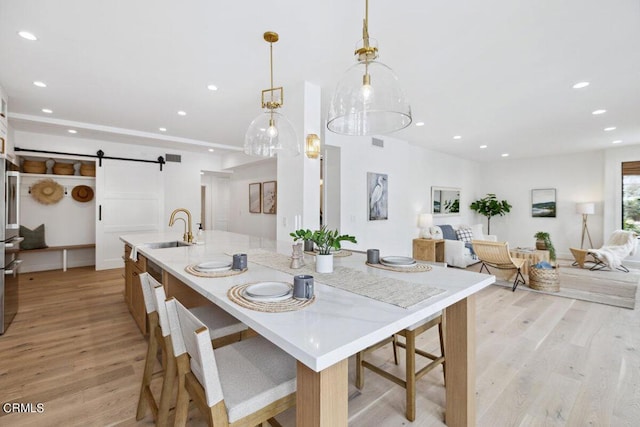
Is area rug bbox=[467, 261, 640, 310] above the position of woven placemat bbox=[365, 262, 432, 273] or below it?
A: below

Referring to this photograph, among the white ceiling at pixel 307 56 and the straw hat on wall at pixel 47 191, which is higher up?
the white ceiling at pixel 307 56

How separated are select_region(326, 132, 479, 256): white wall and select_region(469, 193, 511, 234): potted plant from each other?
26.8 inches

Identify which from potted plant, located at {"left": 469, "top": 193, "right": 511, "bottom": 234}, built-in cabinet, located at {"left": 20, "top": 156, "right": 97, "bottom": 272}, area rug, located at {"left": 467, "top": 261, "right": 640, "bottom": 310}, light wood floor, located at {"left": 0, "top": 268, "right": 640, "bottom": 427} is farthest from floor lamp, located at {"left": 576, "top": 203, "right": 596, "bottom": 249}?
built-in cabinet, located at {"left": 20, "top": 156, "right": 97, "bottom": 272}

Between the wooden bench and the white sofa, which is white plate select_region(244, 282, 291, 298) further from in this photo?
the wooden bench

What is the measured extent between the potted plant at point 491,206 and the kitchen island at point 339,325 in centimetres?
751

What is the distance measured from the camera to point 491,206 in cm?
814

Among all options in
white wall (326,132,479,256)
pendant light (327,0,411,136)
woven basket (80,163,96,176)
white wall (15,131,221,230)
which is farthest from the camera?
woven basket (80,163,96,176)

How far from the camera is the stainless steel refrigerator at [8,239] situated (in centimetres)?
275

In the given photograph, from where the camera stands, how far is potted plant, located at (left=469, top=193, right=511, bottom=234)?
812 centimetres

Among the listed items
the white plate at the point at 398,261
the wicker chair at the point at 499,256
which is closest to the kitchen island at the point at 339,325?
the white plate at the point at 398,261

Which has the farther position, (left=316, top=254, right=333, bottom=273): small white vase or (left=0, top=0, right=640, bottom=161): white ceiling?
(left=0, top=0, right=640, bottom=161): white ceiling

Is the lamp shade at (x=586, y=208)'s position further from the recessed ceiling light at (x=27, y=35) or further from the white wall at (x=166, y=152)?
the recessed ceiling light at (x=27, y=35)

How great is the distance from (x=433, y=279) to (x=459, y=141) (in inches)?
210

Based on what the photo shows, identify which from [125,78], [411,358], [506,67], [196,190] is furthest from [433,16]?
[196,190]
